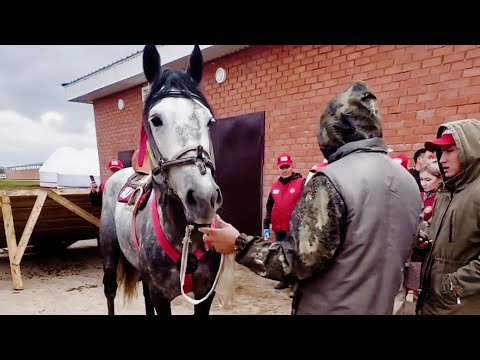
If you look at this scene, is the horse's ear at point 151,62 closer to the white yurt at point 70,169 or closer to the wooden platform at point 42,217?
the wooden platform at point 42,217

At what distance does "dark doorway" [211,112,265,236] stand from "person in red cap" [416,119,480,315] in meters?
4.08

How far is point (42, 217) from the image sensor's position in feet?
19.8

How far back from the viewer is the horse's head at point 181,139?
5.37 ft

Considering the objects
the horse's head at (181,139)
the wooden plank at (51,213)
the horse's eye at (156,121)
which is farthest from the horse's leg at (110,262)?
the wooden plank at (51,213)

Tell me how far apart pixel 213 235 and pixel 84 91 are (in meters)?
9.31

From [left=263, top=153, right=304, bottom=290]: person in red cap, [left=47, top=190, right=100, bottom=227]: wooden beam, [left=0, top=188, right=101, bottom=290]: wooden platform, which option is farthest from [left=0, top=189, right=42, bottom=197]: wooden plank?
[left=263, top=153, right=304, bottom=290]: person in red cap

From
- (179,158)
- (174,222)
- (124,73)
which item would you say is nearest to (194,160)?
(179,158)

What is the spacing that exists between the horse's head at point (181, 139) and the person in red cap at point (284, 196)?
2.90m

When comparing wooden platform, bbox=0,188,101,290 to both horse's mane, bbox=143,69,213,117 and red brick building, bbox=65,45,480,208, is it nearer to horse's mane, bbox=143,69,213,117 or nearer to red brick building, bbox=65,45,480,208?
red brick building, bbox=65,45,480,208

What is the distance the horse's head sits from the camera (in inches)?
64.4

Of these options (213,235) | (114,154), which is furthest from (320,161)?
(114,154)

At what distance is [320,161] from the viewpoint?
16.1 ft

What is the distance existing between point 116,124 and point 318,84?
6.18m

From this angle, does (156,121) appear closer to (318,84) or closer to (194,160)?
(194,160)
